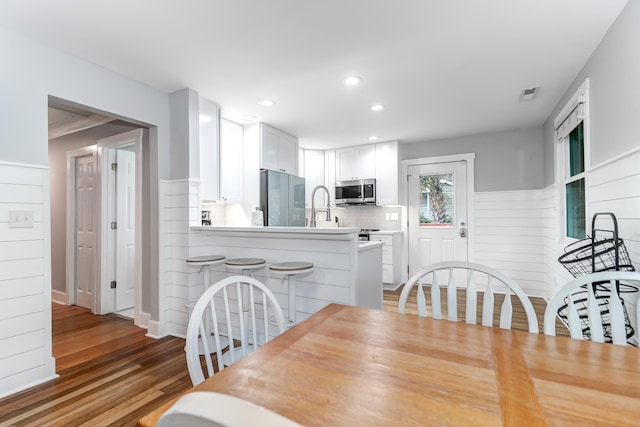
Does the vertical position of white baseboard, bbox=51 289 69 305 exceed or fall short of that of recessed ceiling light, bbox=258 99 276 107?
it falls short

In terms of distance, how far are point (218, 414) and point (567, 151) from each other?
164 inches

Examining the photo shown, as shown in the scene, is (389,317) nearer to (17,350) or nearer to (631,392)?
(631,392)

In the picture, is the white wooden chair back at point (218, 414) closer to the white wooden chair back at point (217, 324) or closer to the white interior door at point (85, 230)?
the white wooden chair back at point (217, 324)

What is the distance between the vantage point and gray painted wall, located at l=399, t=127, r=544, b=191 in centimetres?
434

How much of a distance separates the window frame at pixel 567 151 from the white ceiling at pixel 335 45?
0.22 meters

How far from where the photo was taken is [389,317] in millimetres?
1226

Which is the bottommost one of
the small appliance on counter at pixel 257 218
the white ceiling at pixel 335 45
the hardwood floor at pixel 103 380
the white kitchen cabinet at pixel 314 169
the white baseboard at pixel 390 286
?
the hardwood floor at pixel 103 380

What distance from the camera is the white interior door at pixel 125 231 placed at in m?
3.78

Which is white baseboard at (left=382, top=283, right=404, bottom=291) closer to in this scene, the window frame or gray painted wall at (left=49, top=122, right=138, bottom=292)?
the window frame

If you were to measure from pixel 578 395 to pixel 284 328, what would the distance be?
2.83ft

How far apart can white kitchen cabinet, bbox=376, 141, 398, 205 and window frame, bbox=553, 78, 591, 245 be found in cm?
203

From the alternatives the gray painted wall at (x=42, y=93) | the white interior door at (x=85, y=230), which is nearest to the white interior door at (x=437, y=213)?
the gray painted wall at (x=42, y=93)

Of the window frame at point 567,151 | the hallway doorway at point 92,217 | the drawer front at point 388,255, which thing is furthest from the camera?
the drawer front at point 388,255

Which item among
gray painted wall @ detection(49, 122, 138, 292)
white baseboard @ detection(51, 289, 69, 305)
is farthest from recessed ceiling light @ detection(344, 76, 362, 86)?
white baseboard @ detection(51, 289, 69, 305)
